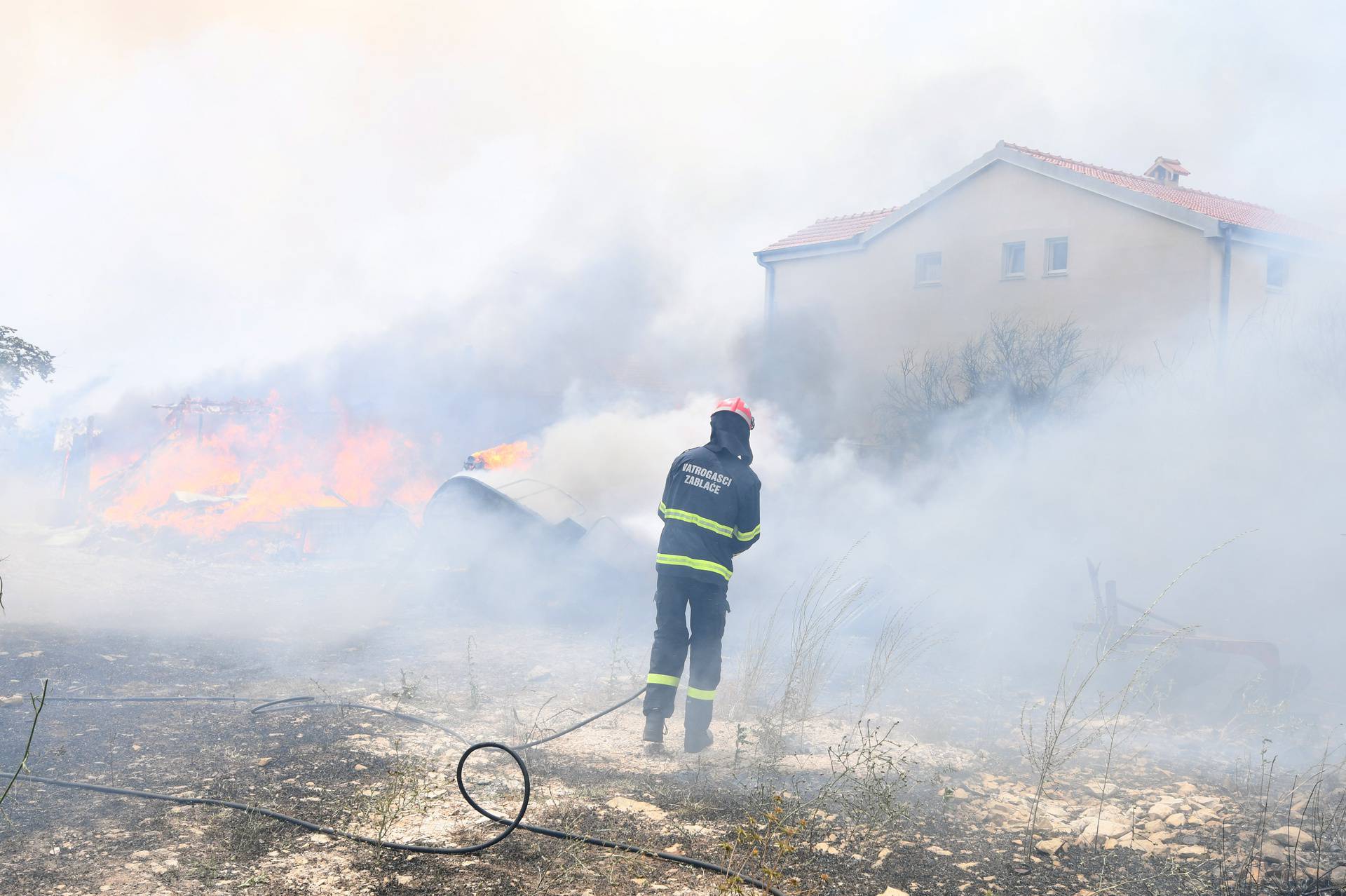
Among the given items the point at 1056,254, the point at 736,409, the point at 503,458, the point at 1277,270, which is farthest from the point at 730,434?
the point at 1277,270

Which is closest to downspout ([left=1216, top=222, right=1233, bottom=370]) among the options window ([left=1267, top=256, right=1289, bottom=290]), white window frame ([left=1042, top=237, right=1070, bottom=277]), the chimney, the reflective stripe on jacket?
window ([left=1267, top=256, right=1289, bottom=290])

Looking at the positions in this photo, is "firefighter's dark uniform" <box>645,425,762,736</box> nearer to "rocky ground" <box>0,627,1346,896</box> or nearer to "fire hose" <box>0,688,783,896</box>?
"rocky ground" <box>0,627,1346,896</box>

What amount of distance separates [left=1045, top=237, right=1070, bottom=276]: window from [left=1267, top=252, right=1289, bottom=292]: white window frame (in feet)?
9.93

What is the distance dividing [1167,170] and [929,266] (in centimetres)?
672

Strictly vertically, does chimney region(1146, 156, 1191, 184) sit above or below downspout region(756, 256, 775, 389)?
above

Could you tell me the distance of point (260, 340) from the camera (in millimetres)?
20953

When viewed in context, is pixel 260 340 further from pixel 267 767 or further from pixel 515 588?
pixel 267 767

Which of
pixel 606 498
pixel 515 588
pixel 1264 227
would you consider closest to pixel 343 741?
pixel 515 588

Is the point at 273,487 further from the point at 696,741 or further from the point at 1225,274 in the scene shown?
the point at 1225,274

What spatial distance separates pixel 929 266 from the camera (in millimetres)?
17734

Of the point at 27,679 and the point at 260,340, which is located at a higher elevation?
the point at 260,340

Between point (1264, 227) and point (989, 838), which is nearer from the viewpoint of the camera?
point (989, 838)

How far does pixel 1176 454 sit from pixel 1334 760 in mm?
4961

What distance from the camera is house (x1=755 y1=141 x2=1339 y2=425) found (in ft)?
46.4
